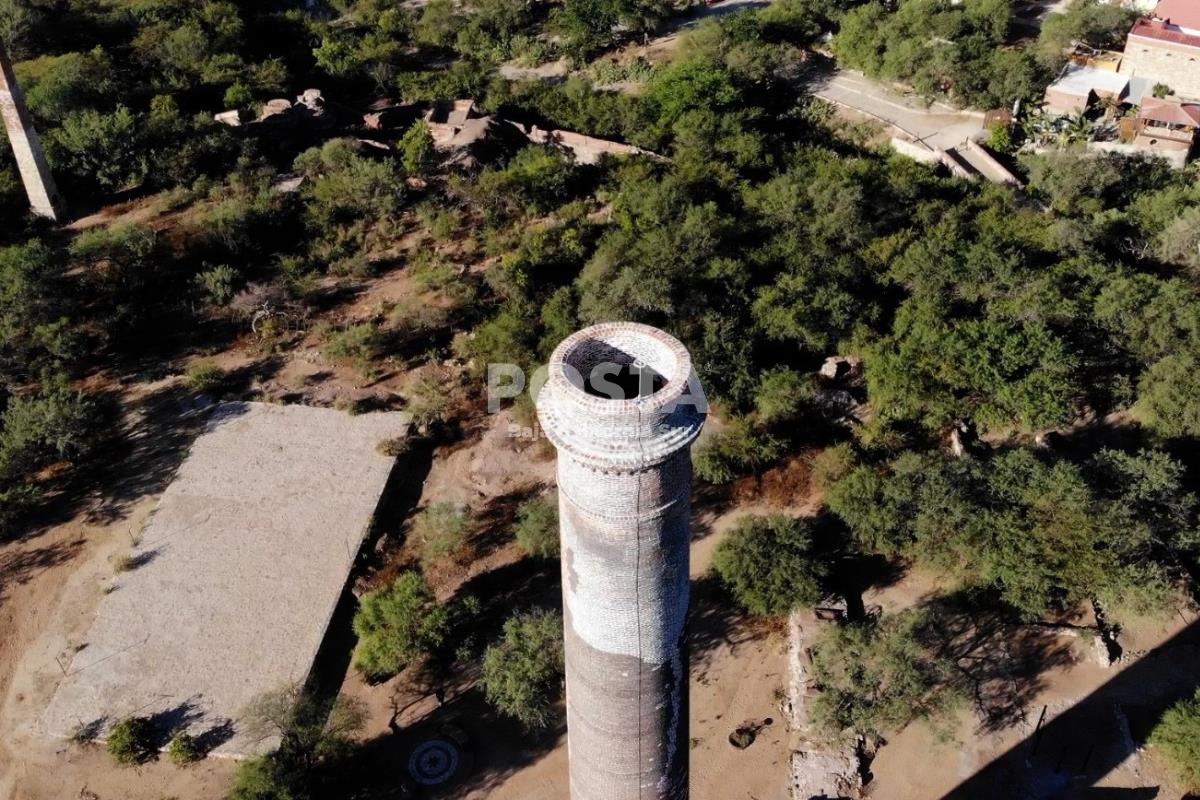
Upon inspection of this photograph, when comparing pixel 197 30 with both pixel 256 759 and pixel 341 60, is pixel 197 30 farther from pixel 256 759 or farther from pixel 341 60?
pixel 256 759

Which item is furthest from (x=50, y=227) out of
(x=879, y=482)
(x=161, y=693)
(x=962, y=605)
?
(x=962, y=605)

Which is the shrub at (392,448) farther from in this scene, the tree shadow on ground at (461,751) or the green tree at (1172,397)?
the green tree at (1172,397)

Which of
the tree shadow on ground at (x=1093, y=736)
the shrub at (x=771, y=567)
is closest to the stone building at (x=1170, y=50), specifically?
the tree shadow on ground at (x=1093, y=736)

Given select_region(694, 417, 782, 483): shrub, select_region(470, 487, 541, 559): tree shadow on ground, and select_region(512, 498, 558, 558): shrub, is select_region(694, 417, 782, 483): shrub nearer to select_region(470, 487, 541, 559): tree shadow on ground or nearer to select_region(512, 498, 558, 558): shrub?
select_region(512, 498, 558, 558): shrub

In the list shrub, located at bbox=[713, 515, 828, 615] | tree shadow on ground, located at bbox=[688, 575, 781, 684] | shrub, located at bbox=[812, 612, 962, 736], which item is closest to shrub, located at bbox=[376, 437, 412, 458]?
tree shadow on ground, located at bbox=[688, 575, 781, 684]

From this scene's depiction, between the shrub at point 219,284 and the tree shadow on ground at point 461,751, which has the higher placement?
the shrub at point 219,284

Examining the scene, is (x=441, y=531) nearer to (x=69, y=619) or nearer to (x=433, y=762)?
(x=433, y=762)

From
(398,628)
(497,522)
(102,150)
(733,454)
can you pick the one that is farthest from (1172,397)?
(102,150)
